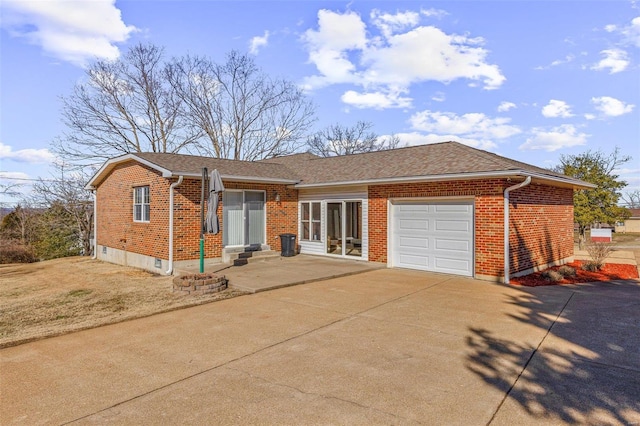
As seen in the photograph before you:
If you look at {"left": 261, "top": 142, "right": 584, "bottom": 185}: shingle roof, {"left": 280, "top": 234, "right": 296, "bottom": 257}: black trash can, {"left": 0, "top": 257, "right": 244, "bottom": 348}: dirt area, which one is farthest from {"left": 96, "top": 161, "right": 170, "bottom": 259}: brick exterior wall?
{"left": 261, "top": 142, "right": 584, "bottom": 185}: shingle roof

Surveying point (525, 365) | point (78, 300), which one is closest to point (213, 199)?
point (78, 300)

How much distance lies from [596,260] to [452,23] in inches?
335

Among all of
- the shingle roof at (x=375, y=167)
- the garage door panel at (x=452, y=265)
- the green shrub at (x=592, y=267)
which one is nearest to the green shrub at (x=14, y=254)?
the shingle roof at (x=375, y=167)

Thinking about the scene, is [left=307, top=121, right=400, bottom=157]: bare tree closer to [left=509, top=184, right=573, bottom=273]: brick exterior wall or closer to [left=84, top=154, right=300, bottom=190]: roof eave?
[left=84, top=154, right=300, bottom=190]: roof eave

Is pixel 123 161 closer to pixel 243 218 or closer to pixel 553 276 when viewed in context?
pixel 243 218

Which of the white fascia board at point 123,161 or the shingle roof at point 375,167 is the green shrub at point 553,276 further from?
the white fascia board at point 123,161

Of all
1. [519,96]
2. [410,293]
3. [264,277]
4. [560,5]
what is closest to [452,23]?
[560,5]

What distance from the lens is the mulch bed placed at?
30.3 ft

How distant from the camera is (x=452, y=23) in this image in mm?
10953

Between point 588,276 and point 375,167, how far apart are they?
7.02 meters

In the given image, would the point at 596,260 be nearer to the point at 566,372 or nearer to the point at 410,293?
the point at 410,293

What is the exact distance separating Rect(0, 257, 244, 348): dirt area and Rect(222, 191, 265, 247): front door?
2773 mm

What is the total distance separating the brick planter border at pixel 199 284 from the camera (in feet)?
26.3

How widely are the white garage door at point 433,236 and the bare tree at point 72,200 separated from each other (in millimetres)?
18331
